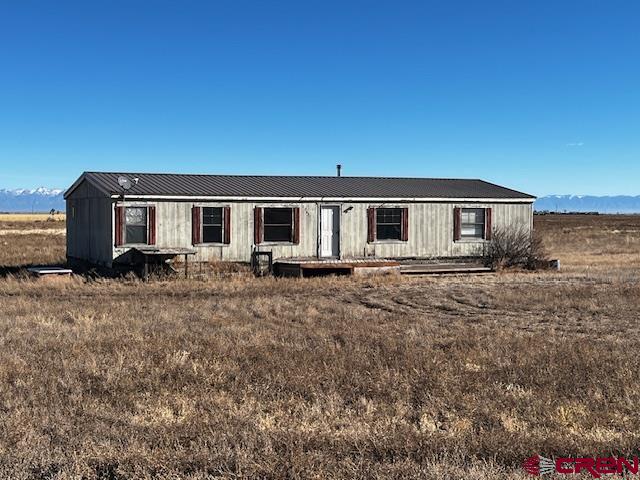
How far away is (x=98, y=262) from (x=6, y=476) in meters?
16.1

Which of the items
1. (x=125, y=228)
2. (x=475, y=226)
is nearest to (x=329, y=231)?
(x=475, y=226)

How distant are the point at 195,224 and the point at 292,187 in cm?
381

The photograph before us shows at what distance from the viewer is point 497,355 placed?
8914 mm

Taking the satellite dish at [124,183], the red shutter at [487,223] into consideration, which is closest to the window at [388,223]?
the red shutter at [487,223]

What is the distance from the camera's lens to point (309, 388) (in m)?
7.29

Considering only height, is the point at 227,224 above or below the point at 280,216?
below

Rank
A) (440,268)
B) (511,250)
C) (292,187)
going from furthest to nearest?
(511,250) → (292,187) → (440,268)

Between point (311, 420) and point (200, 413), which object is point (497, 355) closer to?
point (311, 420)

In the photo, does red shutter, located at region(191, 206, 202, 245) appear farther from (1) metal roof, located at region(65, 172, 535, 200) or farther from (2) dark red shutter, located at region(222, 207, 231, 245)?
(2) dark red shutter, located at region(222, 207, 231, 245)

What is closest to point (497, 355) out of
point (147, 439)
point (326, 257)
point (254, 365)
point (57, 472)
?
point (254, 365)

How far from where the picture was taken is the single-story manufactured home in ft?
63.8

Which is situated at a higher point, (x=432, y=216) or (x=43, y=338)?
(x=432, y=216)

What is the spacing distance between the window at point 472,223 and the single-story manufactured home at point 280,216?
34 mm

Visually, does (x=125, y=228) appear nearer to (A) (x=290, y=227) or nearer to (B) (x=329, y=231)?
(A) (x=290, y=227)
